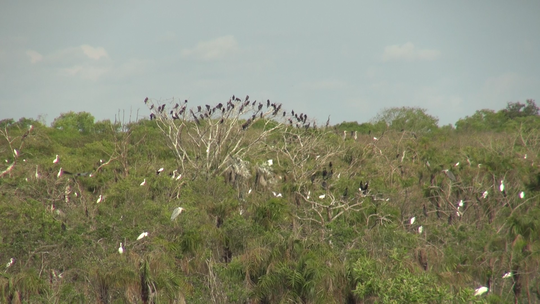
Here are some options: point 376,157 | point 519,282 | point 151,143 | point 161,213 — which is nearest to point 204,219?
point 161,213

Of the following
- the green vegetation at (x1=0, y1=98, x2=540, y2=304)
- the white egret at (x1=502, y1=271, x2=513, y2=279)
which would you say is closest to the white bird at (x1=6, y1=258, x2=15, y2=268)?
the green vegetation at (x1=0, y1=98, x2=540, y2=304)

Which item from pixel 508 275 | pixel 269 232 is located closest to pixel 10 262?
pixel 269 232

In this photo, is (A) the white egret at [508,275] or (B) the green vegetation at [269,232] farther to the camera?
(A) the white egret at [508,275]

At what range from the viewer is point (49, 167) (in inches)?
1109

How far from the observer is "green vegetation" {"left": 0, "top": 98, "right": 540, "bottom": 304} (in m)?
12.1

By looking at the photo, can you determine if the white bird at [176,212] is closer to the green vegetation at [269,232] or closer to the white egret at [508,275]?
the green vegetation at [269,232]

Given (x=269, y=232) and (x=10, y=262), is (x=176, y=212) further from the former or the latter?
(x=10, y=262)

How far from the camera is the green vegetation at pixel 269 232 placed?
478 inches

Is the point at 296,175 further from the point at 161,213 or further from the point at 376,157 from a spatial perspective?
the point at 161,213

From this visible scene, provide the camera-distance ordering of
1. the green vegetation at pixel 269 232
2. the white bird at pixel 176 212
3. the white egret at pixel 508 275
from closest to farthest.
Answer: the green vegetation at pixel 269 232 < the white egret at pixel 508 275 < the white bird at pixel 176 212

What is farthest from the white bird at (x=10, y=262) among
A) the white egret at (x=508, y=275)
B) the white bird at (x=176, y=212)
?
the white egret at (x=508, y=275)

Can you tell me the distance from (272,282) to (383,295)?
2604 millimetres

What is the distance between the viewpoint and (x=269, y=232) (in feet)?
51.8

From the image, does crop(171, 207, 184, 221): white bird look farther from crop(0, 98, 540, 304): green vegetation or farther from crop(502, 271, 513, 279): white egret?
crop(502, 271, 513, 279): white egret
